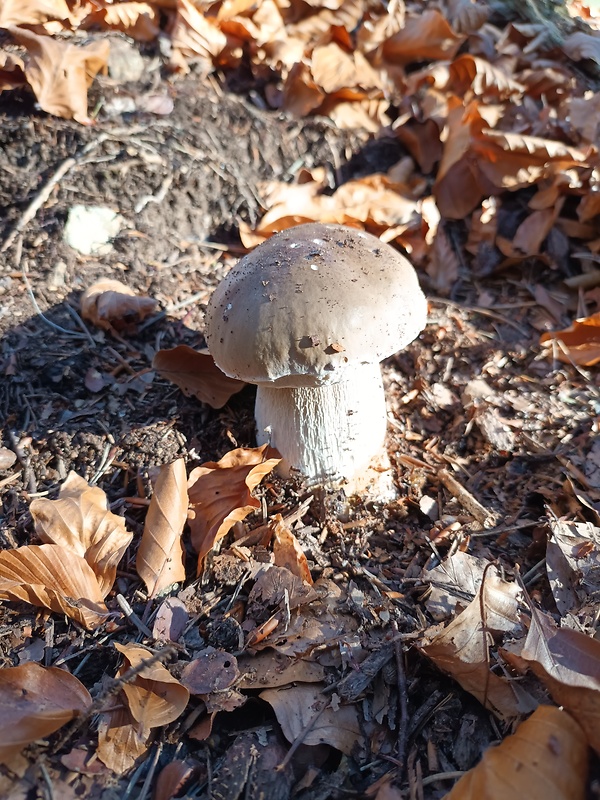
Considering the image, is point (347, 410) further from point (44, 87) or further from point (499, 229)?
point (44, 87)

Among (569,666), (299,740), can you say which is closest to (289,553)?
(299,740)

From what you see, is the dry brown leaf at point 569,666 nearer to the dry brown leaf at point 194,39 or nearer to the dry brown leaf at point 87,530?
the dry brown leaf at point 87,530

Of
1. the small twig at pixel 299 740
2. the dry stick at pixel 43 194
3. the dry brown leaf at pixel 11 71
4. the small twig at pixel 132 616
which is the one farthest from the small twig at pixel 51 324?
the small twig at pixel 299 740

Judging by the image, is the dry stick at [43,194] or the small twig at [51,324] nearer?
the small twig at [51,324]

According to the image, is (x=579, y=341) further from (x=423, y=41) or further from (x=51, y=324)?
(x=51, y=324)

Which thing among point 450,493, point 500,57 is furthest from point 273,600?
point 500,57
